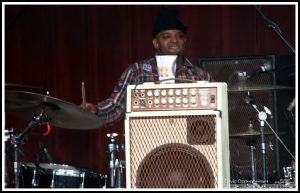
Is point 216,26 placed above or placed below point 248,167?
above

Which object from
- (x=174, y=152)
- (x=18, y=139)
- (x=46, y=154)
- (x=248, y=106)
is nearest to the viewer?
(x=174, y=152)

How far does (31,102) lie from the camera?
19.2ft

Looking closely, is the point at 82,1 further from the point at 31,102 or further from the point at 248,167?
the point at 248,167

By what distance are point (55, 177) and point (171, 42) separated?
4.37ft

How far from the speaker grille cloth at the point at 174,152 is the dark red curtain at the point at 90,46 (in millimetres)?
2470

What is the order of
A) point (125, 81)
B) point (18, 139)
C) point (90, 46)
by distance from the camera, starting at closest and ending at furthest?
point (18, 139) < point (125, 81) < point (90, 46)

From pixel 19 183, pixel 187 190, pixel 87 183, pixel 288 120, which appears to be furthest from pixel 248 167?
pixel 187 190

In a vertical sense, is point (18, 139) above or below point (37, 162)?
above

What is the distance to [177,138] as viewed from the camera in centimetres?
500

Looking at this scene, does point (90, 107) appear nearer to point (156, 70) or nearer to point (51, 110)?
Result: point (51, 110)

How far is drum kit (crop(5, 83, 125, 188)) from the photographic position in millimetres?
5867

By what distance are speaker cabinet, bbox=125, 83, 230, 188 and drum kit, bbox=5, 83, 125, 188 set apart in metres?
0.77

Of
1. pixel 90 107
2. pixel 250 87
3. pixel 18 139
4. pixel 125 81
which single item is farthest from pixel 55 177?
pixel 250 87

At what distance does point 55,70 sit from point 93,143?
0.69 m
